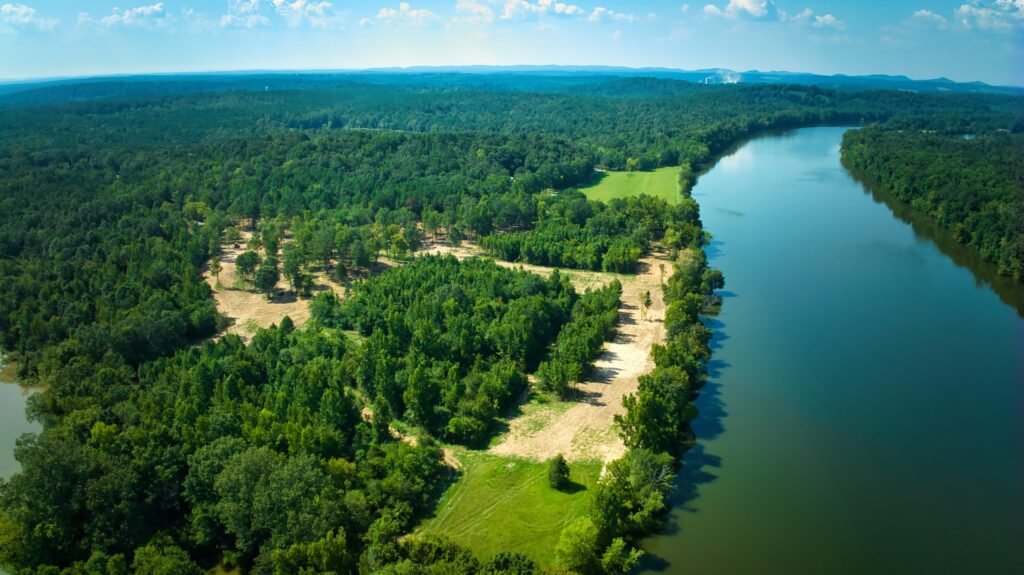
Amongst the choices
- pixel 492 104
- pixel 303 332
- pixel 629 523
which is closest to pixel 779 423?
pixel 629 523

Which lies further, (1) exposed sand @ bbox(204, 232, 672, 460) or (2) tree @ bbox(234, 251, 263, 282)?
(2) tree @ bbox(234, 251, 263, 282)

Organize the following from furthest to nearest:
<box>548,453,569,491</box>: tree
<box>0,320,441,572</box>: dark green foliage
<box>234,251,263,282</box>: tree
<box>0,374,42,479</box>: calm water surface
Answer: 1. <box>234,251,263,282</box>: tree
2. <box>0,374,42,479</box>: calm water surface
3. <box>548,453,569,491</box>: tree
4. <box>0,320,441,572</box>: dark green foliage

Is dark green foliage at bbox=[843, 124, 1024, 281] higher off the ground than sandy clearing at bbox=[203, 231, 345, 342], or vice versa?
dark green foliage at bbox=[843, 124, 1024, 281]

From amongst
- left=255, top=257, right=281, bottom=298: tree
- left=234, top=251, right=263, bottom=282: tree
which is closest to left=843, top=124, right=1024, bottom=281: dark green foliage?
left=255, top=257, right=281, bottom=298: tree

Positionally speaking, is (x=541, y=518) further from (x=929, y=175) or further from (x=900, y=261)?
(x=929, y=175)

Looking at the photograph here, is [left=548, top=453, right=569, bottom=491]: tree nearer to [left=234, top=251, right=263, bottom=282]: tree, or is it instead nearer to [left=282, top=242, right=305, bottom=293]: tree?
[left=282, top=242, right=305, bottom=293]: tree

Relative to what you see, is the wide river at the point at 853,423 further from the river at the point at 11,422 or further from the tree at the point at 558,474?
the tree at the point at 558,474

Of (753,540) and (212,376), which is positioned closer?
(753,540)
